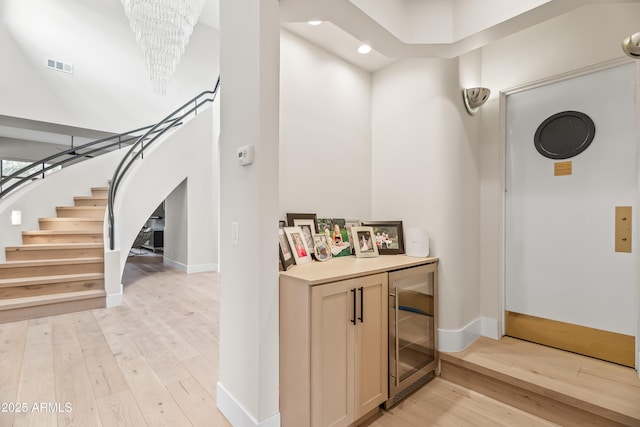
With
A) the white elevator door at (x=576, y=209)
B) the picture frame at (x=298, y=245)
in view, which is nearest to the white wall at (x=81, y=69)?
the picture frame at (x=298, y=245)

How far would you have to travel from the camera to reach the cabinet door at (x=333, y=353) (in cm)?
146

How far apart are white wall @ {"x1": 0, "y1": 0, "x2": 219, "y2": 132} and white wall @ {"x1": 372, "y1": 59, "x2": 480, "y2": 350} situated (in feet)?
20.8

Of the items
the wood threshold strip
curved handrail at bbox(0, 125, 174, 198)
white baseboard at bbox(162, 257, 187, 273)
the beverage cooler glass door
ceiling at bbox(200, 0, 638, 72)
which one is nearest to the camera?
ceiling at bbox(200, 0, 638, 72)

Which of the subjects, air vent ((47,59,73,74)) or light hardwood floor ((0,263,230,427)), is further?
air vent ((47,59,73,74))

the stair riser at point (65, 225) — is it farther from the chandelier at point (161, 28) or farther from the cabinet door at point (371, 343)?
the cabinet door at point (371, 343)

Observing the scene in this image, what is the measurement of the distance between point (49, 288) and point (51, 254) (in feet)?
1.97

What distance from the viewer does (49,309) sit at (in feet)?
11.2

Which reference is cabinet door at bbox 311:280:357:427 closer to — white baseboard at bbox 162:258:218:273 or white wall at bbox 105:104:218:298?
white wall at bbox 105:104:218:298

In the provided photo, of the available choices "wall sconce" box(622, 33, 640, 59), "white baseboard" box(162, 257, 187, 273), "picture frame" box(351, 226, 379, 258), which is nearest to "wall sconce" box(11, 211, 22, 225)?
"white baseboard" box(162, 257, 187, 273)

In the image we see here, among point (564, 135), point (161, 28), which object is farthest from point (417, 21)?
point (161, 28)

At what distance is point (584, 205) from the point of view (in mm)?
2227

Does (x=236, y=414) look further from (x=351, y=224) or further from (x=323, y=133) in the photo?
(x=323, y=133)

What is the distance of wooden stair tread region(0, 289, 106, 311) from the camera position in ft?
10.6

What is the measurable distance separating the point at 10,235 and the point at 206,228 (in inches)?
107
